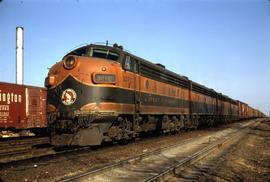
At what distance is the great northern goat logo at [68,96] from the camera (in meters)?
12.9

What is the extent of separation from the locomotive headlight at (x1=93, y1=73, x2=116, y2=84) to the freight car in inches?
361

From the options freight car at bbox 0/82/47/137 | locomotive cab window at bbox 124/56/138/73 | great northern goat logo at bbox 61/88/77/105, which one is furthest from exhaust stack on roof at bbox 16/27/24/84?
great northern goat logo at bbox 61/88/77/105

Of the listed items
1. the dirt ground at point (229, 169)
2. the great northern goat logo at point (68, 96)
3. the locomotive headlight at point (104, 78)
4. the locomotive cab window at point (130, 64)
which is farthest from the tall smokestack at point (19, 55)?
the dirt ground at point (229, 169)

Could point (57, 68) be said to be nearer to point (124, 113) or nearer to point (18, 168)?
point (124, 113)

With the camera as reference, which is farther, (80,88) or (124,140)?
(124,140)

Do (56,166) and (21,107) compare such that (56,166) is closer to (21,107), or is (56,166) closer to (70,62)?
(70,62)

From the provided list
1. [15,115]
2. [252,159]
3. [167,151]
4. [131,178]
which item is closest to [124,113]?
[167,151]

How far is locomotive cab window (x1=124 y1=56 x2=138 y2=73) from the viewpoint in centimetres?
1467

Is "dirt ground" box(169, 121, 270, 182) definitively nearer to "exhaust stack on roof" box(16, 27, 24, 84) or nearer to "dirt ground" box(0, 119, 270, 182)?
"dirt ground" box(0, 119, 270, 182)

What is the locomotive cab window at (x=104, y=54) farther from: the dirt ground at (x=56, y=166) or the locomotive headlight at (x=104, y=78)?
the dirt ground at (x=56, y=166)

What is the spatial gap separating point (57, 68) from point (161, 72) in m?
7.84

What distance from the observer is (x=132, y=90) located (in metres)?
15.1

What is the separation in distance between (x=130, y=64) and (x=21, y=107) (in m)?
9.54

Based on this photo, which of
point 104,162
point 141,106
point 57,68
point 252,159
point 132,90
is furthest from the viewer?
point 141,106
